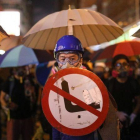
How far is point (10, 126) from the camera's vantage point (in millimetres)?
5750

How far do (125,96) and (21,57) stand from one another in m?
2.11

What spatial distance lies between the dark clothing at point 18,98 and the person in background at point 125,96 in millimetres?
1625

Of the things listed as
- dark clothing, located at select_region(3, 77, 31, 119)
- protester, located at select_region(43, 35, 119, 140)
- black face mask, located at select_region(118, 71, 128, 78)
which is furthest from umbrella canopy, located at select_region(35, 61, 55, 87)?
protester, located at select_region(43, 35, 119, 140)

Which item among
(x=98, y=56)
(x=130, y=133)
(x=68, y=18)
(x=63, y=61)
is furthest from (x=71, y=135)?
(x=98, y=56)

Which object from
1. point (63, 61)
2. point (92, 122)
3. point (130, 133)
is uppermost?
point (63, 61)

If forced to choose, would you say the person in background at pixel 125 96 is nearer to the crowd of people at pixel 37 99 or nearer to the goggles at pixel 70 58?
the crowd of people at pixel 37 99

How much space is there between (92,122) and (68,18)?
73.7 inches

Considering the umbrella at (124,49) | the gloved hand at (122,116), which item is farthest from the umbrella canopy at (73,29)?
the umbrella at (124,49)

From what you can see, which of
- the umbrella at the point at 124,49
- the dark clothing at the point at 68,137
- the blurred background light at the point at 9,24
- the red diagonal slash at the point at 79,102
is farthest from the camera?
the umbrella at the point at 124,49

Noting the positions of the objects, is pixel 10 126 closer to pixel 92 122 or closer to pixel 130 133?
pixel 130 133

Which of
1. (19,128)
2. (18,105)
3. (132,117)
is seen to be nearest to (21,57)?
(18,105)

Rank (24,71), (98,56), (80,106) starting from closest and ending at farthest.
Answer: (80,106)
(24,71)
(98,56)

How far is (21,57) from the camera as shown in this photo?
19.7 feet

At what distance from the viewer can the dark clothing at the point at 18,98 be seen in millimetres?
5812
